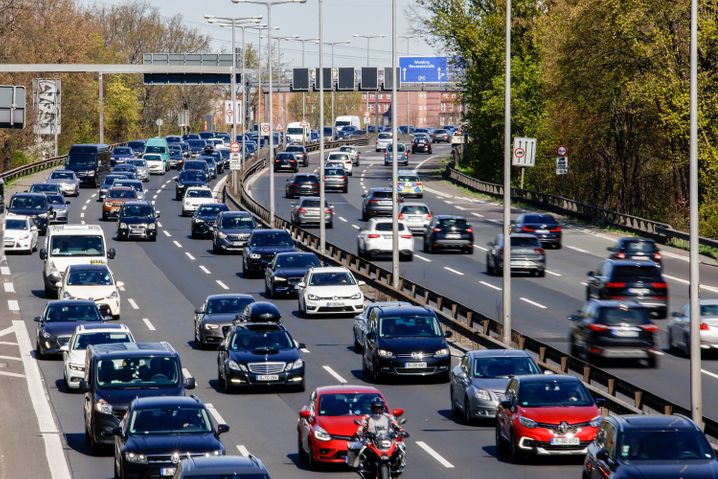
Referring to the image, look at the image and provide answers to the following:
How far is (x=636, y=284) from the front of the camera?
4178cm

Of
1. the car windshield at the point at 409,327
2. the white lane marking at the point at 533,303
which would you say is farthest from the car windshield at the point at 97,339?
the white lane marking at the point at 533,303

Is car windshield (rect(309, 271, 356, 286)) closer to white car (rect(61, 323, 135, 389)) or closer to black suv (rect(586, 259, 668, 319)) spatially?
black suv (rect(586, 259, 668, 319))

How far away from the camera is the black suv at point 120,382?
80.8 feet

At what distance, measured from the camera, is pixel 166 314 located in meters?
45.2

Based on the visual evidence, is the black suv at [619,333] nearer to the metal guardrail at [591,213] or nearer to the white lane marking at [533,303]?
the white lane marking at [533,303]

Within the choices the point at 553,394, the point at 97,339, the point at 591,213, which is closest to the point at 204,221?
the point at 591,213

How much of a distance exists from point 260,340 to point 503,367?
6627 millimetres

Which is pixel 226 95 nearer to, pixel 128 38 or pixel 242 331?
pixel 128 38

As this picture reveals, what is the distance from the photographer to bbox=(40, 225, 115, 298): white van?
48.3 m

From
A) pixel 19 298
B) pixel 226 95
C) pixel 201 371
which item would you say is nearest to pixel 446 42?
pixel 19 298

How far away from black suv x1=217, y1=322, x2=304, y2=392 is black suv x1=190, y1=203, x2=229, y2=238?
33714mm

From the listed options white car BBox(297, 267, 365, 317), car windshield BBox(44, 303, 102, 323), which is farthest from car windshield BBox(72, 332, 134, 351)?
white car BBox(297, 267, 365, 317)

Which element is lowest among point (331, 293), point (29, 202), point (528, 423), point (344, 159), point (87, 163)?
point (331, 293)

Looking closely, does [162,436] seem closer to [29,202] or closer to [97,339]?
[97,339]
